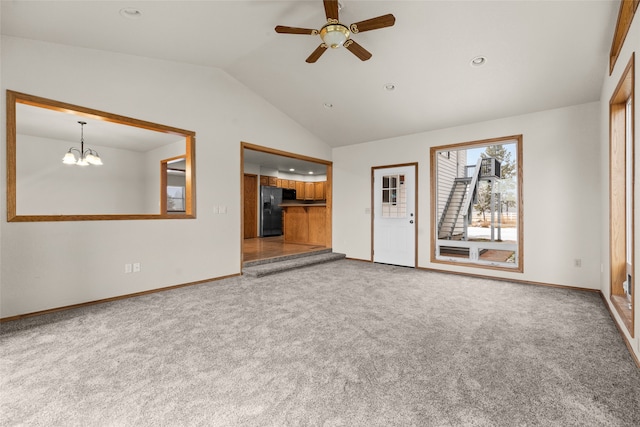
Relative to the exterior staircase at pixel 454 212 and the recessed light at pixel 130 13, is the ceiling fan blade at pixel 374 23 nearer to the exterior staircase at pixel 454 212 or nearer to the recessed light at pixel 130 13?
the recessed light at pixel 130 13

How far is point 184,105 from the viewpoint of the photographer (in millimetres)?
4164

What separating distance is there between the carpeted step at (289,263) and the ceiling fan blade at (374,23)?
3598 millimetres

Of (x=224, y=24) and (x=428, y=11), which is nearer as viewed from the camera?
(x=428, y=11)

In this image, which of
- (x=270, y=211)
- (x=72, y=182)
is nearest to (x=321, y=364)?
(x=72, y=182)

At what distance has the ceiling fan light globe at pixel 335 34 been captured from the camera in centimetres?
261

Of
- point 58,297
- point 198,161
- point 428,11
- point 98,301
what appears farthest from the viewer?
point 198,161

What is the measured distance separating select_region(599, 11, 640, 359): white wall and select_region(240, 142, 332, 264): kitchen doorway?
4.48 meters

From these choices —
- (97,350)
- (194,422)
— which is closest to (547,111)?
(194,422)

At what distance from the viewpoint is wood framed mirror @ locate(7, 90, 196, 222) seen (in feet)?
14.7

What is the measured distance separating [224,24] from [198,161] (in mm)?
1859

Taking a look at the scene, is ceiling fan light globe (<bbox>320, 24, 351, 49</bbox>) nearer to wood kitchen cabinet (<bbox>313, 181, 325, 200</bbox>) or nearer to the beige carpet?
the beige carpet

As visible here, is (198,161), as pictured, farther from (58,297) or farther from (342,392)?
(342,392)

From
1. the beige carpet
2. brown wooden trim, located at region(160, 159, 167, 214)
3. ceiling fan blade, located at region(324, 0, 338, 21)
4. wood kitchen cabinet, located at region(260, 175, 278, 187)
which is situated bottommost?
the beige carpet

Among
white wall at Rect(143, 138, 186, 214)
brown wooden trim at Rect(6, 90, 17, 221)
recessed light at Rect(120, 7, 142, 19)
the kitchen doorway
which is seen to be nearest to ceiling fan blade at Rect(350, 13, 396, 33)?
recessed light at Rect(120, 7, 142, 19)
